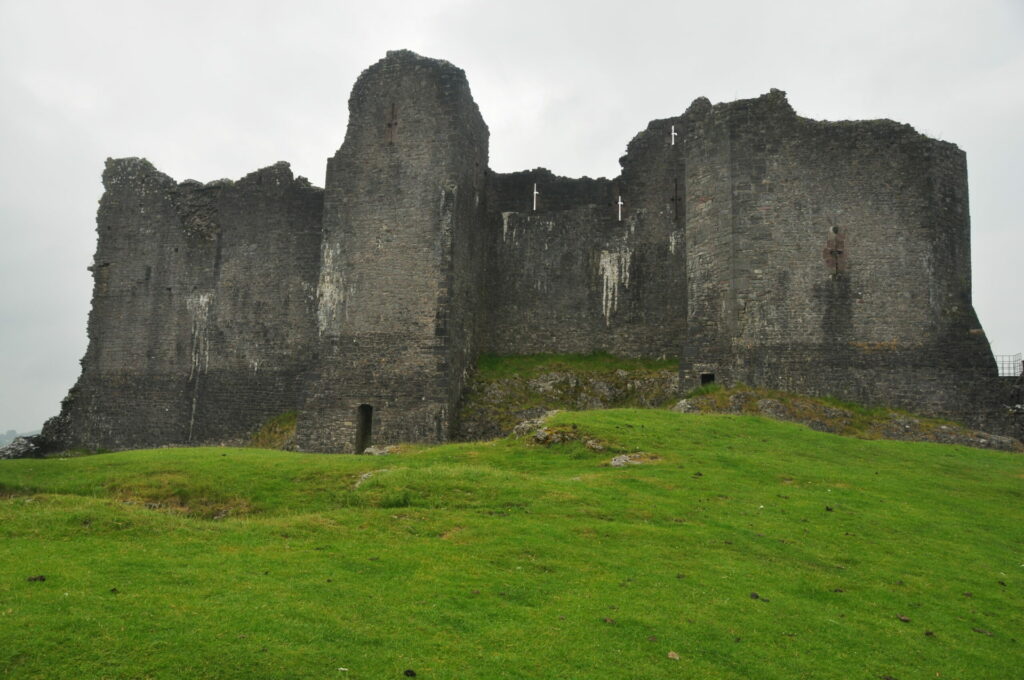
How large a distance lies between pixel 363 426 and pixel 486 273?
26.9 ft

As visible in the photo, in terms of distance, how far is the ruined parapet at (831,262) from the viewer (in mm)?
27109

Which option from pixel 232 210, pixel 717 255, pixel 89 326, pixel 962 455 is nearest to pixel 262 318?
pixel 232 210

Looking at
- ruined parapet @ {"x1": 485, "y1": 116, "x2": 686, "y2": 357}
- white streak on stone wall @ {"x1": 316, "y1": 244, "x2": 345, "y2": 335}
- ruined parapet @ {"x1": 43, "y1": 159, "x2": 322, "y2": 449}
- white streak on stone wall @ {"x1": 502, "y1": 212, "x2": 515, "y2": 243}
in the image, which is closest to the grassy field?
white streak on stone wall @ {"x1": 316, "y1": 244, "x2": 345, "y2": 335}

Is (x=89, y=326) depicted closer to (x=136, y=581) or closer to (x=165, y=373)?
(x=165, y=373)

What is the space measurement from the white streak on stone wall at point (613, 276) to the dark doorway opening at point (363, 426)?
977 cm

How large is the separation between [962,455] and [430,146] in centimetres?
1994

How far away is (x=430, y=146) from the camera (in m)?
31.3

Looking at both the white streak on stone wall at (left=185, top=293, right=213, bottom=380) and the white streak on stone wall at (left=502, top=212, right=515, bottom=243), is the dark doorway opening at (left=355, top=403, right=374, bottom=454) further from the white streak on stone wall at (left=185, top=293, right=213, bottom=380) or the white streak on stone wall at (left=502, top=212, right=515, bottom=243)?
the white streak on stone wall at (left=185, top=293, right=213, bottom=380)

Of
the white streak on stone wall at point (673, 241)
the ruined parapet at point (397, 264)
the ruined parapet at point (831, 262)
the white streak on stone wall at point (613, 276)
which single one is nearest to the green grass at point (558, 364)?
the ruined parapet at point (397, 264)

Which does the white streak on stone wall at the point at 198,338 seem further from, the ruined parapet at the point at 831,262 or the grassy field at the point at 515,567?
the ruined parapet at the point at 831,262

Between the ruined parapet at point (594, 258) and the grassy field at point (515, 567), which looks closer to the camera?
the grassy field at point (515, 567)

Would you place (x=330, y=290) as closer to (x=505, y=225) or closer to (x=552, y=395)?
(x=505, y=225)

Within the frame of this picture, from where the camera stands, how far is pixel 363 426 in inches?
1196

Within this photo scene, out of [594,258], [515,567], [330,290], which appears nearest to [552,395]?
[594,258]
